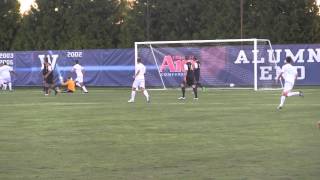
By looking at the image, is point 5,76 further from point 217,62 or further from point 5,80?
point 217,62

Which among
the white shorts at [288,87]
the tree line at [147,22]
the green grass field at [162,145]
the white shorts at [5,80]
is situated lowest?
the green grass field at [162,145]

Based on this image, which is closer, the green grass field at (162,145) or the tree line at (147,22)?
the green grass field at (162,145)

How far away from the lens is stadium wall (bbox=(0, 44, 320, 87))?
4666cm

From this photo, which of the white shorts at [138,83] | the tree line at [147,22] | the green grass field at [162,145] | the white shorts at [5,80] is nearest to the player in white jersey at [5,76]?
the white shorts at [5,80]

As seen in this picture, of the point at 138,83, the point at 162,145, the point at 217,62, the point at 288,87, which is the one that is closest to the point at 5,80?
the point at 217,62

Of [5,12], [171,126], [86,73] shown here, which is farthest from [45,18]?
[171,126]

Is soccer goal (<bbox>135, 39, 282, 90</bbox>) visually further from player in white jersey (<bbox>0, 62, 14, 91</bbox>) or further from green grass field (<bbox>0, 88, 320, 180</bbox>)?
green grass field (<bbox>0, 88, 320, 180</bbox>)

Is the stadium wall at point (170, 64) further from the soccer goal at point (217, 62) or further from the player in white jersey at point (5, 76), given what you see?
the player in white jersey at point (5, 76)

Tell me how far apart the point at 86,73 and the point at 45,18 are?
10.7 meters

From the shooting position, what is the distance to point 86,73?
52.2 meters

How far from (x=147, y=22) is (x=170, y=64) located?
10.6 metres

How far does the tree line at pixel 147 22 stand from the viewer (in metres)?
53.6

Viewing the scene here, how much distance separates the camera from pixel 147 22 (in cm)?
5847

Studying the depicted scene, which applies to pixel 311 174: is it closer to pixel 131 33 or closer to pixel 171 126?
pixel 171 126
